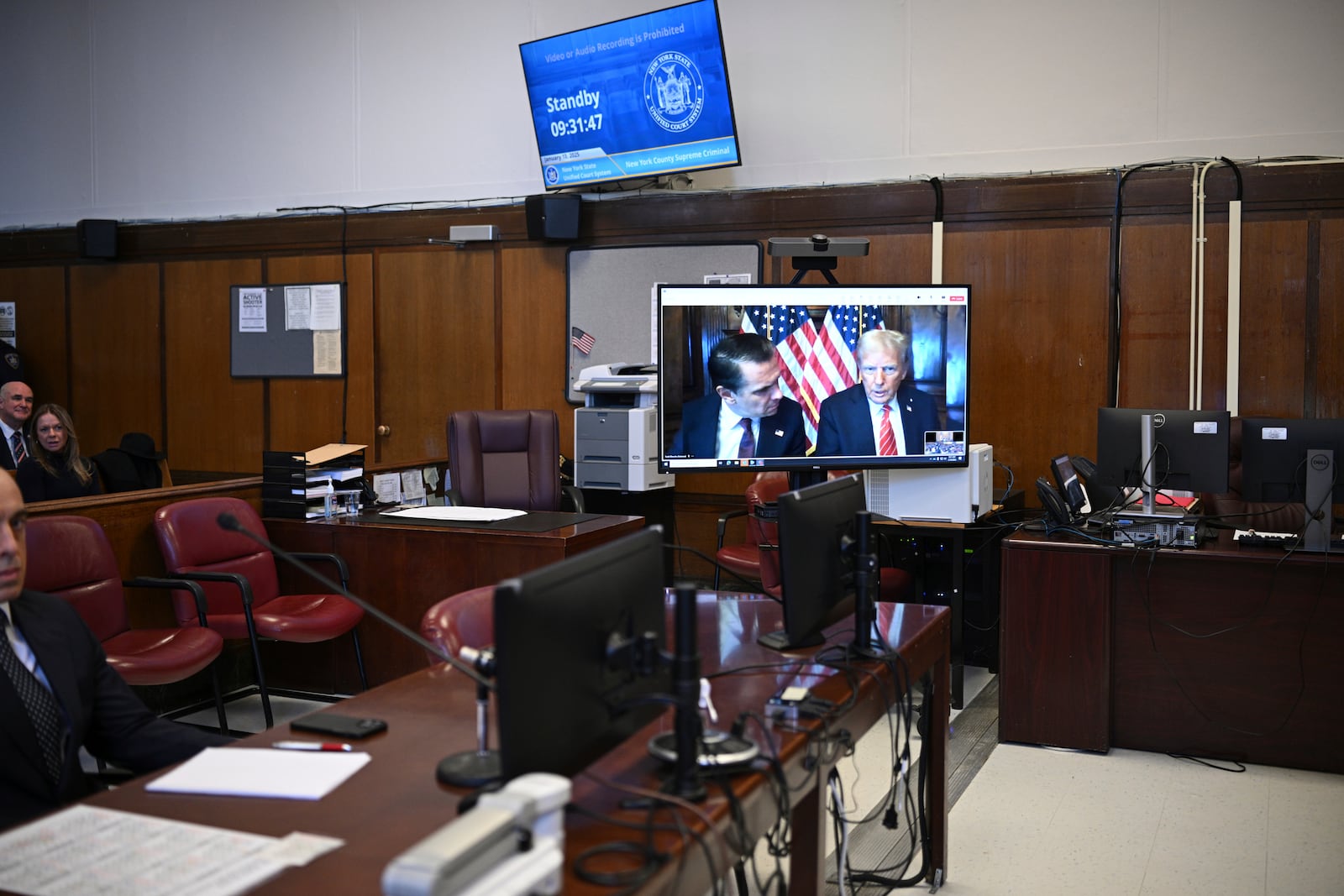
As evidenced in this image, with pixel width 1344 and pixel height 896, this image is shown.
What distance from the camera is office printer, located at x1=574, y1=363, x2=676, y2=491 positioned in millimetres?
5875

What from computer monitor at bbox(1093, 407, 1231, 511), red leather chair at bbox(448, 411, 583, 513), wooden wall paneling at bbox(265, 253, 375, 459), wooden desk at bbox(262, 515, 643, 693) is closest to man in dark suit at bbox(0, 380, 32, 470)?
wooden wall paneling at bbox(265, 253, 375, 459)

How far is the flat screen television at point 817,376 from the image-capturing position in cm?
406

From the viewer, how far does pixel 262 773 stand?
1.80m

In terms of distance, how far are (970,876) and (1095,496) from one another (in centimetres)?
228

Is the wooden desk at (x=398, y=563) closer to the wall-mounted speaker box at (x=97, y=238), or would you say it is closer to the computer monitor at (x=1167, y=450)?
the computer monitor at (x=1167, y=450)

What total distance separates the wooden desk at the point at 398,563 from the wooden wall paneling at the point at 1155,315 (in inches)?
105

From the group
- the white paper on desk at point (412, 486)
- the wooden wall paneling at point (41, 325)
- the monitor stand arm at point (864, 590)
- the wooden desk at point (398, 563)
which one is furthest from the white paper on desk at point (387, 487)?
the wooden wall paneling at point (41, 325)

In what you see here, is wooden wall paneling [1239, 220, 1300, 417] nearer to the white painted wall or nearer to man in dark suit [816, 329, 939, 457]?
the white painted wall

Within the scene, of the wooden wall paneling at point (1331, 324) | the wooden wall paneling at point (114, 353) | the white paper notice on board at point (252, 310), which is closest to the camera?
the wooden wall paneling at point (1331, 324)

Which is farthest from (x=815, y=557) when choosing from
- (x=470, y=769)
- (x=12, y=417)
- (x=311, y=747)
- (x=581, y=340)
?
(x=12, y=417)

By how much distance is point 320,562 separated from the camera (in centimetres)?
460

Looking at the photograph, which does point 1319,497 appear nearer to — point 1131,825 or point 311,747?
point 1131,825

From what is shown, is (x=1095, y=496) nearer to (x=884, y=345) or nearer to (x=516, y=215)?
(x=884, y=345)

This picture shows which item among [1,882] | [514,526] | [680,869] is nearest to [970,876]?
[680,869]
